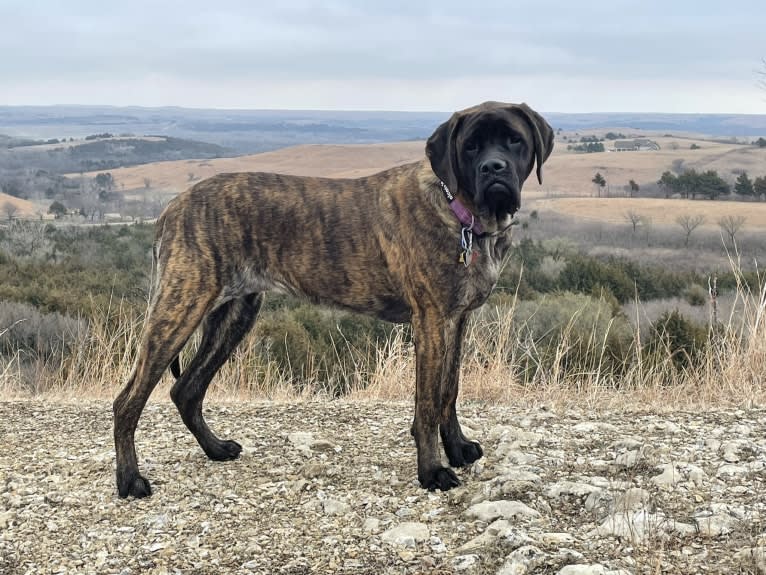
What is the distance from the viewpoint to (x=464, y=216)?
422 cm

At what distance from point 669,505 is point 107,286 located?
15.9m

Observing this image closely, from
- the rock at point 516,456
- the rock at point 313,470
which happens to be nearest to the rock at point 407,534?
the rock at point 313,470

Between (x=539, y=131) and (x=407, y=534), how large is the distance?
2196 mm

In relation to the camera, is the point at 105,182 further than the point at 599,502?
Yes

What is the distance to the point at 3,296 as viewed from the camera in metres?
14.8

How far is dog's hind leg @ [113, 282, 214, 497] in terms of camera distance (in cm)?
450

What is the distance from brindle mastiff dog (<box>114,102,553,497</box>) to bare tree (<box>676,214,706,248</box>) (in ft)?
100

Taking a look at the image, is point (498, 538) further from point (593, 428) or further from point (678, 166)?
point (678, 166)

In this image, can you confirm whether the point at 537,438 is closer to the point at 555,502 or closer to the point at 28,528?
the point at 555,502

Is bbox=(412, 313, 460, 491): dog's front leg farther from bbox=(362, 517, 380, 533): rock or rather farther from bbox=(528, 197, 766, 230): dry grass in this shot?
bbox=(528, 197, 766, 230): dry grass

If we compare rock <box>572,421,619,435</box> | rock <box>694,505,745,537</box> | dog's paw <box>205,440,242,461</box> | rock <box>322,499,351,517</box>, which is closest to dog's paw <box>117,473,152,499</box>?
dog's paw <box>205,440,242,461</box>

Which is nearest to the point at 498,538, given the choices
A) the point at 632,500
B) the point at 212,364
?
the point at 632,500

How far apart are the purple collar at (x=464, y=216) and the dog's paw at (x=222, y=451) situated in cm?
210

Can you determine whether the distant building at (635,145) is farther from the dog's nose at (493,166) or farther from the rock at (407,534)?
the rock at (407,534)
